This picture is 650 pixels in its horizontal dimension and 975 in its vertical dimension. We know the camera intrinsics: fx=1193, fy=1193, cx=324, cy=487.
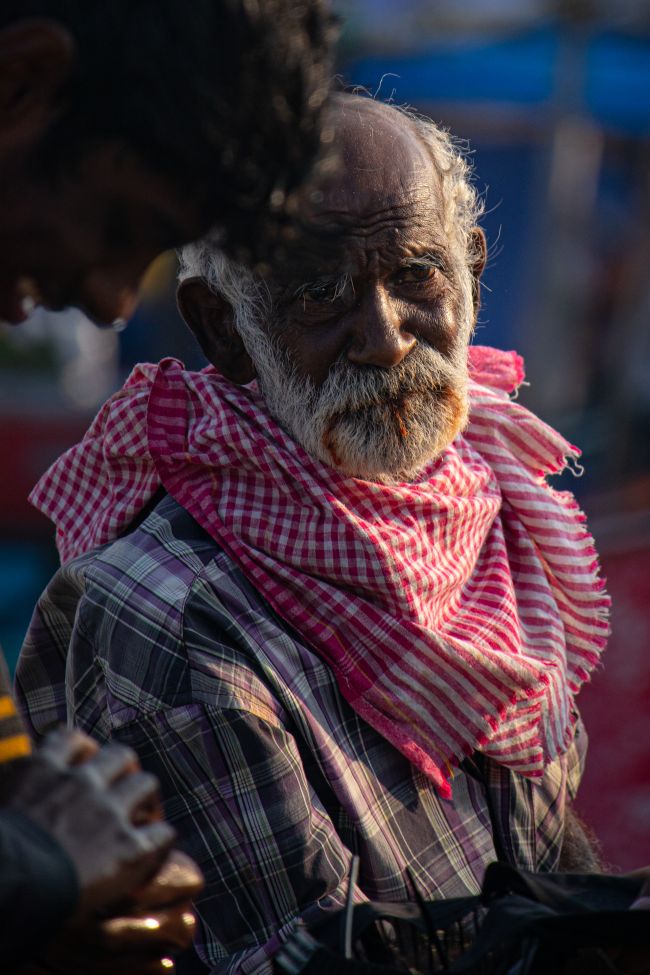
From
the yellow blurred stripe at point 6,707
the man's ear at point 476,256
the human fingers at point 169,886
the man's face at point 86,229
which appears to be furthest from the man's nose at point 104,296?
the man's ear at point 476,256

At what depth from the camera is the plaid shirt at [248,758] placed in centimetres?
248

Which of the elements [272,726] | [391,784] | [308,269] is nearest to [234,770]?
[272,726]

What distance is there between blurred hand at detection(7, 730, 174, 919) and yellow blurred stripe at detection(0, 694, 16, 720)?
0.60 feet

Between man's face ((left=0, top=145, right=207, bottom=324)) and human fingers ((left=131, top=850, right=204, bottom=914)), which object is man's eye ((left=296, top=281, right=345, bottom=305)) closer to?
man's face ((left=0, top=145, right=207, bottom=324))

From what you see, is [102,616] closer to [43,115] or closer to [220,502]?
[220,502]

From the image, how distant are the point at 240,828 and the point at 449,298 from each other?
140 centimetres

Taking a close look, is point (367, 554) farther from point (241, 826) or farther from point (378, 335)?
point (241, 826)

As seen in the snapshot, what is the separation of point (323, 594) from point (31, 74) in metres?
1.53

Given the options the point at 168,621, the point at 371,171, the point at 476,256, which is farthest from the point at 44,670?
the point at 476,256

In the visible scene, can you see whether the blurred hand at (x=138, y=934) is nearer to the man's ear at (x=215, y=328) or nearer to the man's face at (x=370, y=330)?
the man's face at (x=370, y=330)

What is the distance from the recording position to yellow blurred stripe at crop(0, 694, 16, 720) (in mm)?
1663

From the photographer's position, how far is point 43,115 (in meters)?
1.47

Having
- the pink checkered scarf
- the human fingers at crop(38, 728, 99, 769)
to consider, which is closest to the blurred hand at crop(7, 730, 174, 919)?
the human fingers at crop(38, 728, 99, 769)

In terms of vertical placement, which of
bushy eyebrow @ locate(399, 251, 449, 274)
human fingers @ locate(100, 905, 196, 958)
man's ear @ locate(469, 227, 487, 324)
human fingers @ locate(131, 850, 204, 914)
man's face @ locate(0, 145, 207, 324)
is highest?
man's ear @ locate(469, 227, 487, 324)
